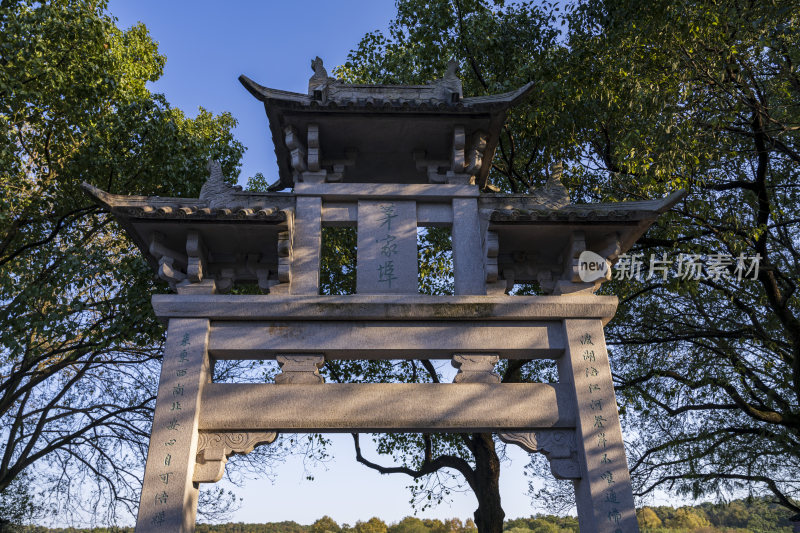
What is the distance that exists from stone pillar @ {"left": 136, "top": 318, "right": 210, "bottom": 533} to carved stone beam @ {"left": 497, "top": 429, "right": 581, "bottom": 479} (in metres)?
2.83

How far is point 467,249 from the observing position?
235 inches

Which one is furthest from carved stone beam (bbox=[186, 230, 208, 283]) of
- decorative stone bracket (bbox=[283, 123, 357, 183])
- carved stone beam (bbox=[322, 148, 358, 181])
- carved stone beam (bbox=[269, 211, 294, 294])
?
carved stone beam (bbox=[322, 148, 358, 181])

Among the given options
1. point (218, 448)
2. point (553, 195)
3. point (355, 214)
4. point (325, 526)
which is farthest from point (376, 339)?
point (325, 526)

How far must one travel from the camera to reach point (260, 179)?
47.2 feet

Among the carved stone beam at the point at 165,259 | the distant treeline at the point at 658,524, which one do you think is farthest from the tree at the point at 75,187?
the distant treeline at the point at 658,524

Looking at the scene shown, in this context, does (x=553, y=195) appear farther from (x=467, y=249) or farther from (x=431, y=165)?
(x=431, y=165)

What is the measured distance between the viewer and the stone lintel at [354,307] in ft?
17.9

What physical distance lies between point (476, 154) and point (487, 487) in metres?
7.07

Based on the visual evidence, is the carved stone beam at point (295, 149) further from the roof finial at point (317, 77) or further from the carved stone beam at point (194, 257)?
the carved stone beam at point (194, 257)

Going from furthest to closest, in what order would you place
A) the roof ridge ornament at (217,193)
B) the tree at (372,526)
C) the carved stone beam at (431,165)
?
the tree at (372,526), the carved stone beam at (431,165), the roof ridge ornament at (217,193)

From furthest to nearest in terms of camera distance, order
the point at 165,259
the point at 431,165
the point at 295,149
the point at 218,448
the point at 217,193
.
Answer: the point at 431,165, the point at 295,149, the point at 217,193, the point at 165,259, the point at 218,448

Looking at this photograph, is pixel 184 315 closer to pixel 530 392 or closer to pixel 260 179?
pixel 530 392

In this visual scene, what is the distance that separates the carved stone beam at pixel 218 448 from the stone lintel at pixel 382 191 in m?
2.64

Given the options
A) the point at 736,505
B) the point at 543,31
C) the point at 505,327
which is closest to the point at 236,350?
the point at 505,327
